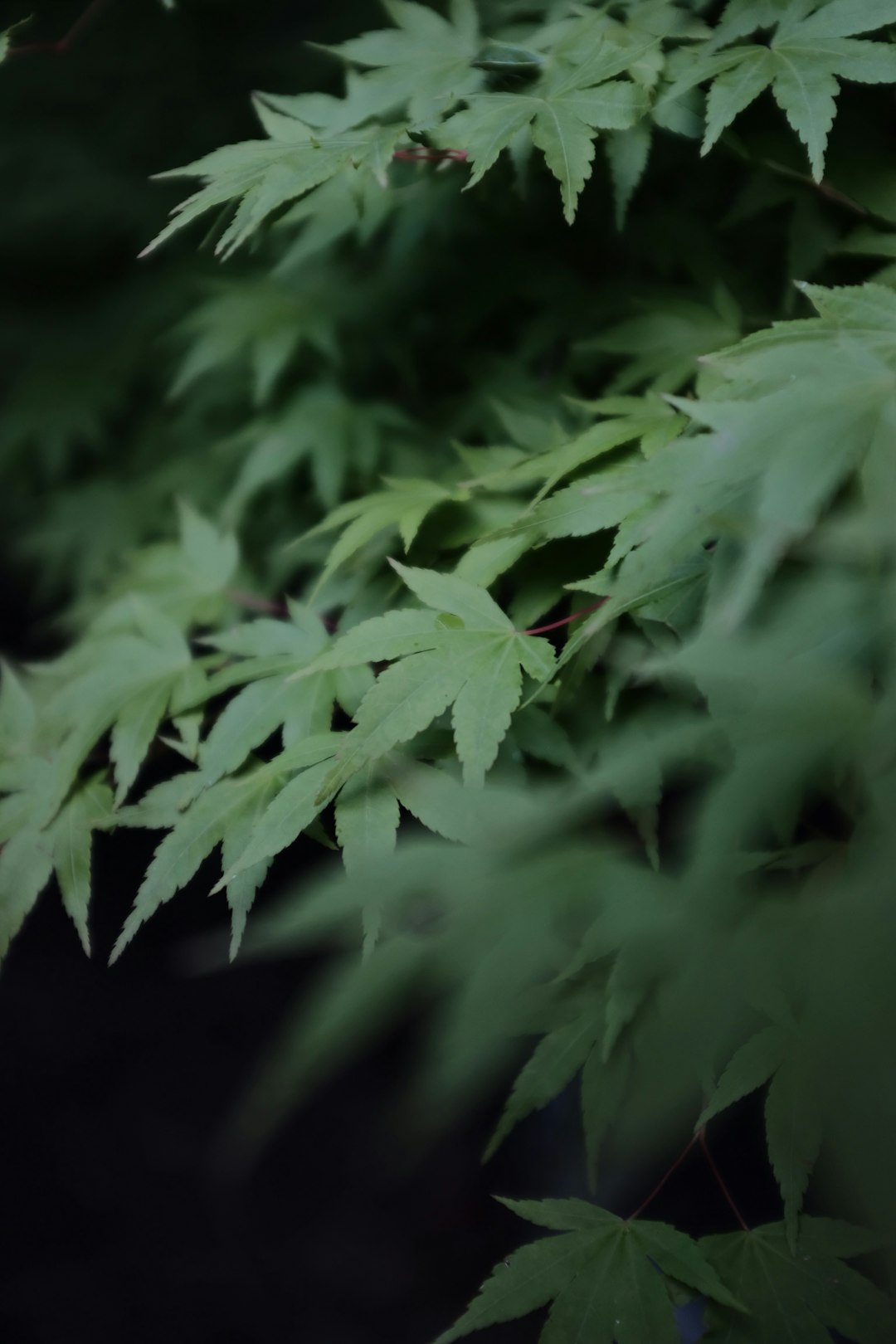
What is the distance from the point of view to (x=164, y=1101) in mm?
2043

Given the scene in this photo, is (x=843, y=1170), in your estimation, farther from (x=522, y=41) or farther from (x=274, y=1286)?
(x=274, y=1286)

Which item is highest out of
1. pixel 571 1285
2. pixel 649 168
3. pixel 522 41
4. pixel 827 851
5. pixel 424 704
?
pixel 522 41

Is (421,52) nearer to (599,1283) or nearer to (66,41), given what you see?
(66,41)

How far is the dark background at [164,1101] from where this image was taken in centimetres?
157

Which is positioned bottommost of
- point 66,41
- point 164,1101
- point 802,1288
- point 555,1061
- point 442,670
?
point 164,1101

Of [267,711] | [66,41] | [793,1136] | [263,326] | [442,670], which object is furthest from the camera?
[263,326]

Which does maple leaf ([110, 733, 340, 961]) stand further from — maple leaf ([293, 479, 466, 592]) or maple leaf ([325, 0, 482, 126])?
maple leaf ([325, 0, 482, 126])

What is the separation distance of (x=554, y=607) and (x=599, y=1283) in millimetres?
526

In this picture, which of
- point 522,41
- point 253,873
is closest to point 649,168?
point 522,41

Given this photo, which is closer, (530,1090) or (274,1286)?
(530,1090)

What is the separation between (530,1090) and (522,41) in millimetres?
900

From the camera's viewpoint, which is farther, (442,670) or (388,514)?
(388,514)

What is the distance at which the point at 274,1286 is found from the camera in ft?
6.19

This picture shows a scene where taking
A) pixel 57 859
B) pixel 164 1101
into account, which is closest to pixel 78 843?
→ pixel 57 859
